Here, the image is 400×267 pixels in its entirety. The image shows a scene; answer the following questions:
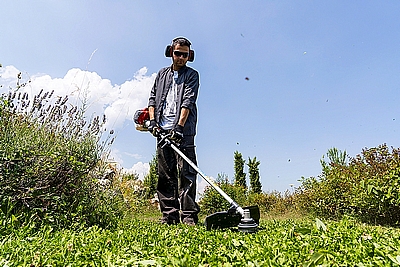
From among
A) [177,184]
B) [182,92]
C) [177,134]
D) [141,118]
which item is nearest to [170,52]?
[182,92]

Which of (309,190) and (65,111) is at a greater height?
(65,111)

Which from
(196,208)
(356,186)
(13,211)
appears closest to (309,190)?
(356,186)

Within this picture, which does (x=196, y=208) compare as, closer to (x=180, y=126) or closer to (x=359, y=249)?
(x=180, y=126)

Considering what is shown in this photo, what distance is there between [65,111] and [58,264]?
8.42 feet

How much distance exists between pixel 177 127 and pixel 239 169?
9.93 meters

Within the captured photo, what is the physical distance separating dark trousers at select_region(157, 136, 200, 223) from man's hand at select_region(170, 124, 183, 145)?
0.15 metres

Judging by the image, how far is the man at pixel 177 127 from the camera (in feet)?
13.2

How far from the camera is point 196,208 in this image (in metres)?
4.03

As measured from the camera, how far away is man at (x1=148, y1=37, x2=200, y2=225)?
402 cm

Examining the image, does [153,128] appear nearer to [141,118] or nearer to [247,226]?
[141,118]

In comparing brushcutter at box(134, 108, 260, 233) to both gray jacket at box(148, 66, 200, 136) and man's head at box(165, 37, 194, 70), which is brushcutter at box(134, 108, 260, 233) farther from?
man's head at box(165, 37, 194, 70)

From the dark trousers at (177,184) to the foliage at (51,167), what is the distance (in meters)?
0.59

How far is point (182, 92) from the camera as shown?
4141 mm

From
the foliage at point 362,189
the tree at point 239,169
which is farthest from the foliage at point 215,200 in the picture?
the tree at point 239,169
